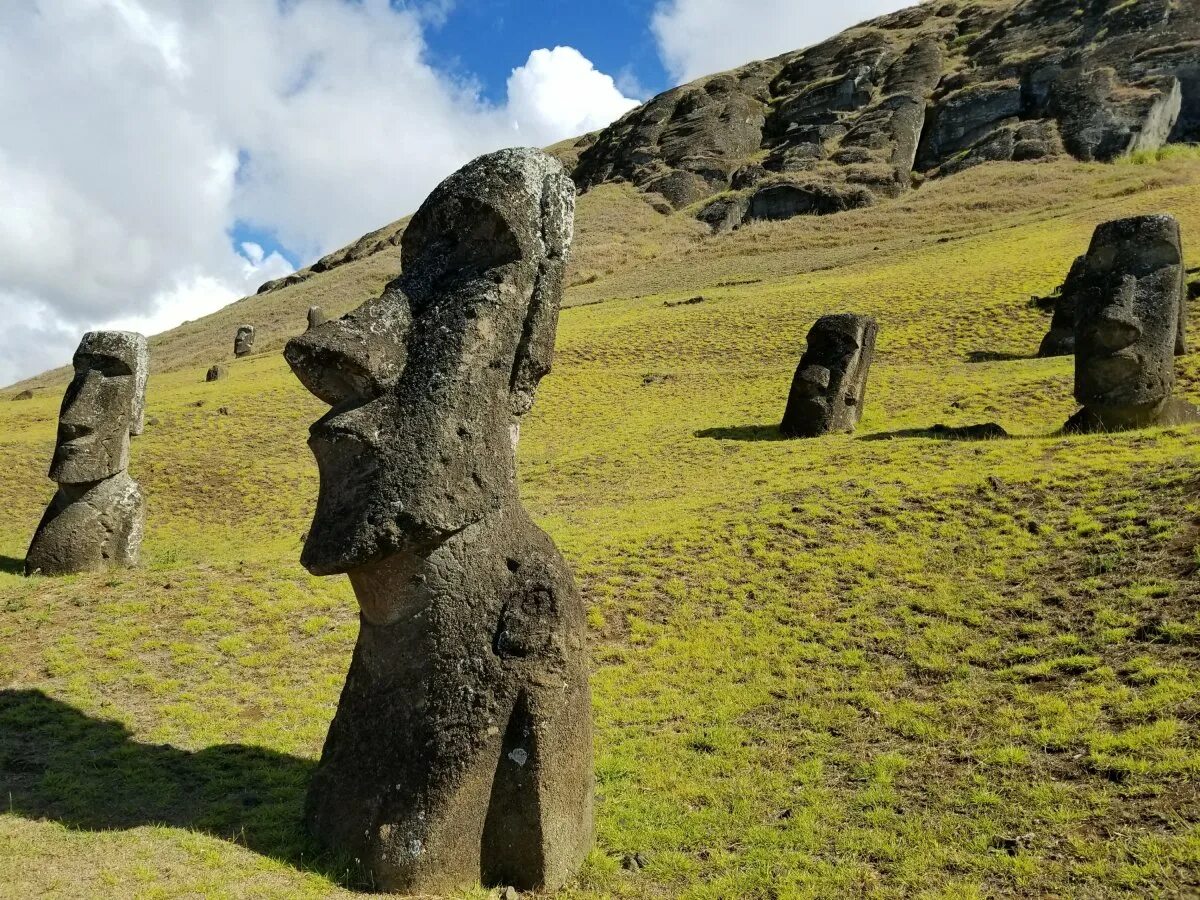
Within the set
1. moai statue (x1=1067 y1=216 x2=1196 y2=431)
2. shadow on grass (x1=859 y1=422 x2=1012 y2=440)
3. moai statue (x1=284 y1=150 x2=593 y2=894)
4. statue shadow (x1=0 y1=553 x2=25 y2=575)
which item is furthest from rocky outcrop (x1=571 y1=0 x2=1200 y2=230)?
moai statue (x1=284 y1=150 x2=593 y2=894)

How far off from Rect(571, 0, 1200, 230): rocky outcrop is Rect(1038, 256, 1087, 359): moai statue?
42316mm

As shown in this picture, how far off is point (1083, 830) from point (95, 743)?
7.31 meters

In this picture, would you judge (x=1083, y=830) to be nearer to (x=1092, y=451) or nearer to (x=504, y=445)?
(x=504, y=445)

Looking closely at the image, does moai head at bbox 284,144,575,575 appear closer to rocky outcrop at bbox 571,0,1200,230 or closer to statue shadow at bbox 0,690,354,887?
statue shadow at bbox 0,690,354,887

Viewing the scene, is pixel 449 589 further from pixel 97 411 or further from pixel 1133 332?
pixel 1133 332

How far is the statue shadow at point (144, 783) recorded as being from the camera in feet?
18.0

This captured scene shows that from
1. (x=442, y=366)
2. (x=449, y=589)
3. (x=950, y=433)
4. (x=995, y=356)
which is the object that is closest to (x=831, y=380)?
(x=950, y=433)

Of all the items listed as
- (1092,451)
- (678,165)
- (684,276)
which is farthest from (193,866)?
(678,165)

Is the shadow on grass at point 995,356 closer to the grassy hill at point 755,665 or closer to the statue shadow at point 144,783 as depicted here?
the grassy hill at point 755,665

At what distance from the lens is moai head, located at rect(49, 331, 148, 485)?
13148 mm

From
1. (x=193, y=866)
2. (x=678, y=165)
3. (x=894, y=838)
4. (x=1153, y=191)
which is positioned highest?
(x=678, y=165)

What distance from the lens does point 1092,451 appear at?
13336 mm

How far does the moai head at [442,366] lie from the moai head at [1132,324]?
1265 cm

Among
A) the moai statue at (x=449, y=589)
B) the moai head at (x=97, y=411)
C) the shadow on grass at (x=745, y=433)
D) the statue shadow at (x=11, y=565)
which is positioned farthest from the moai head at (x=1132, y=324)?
the statue shadow at (x=11, y=565)
